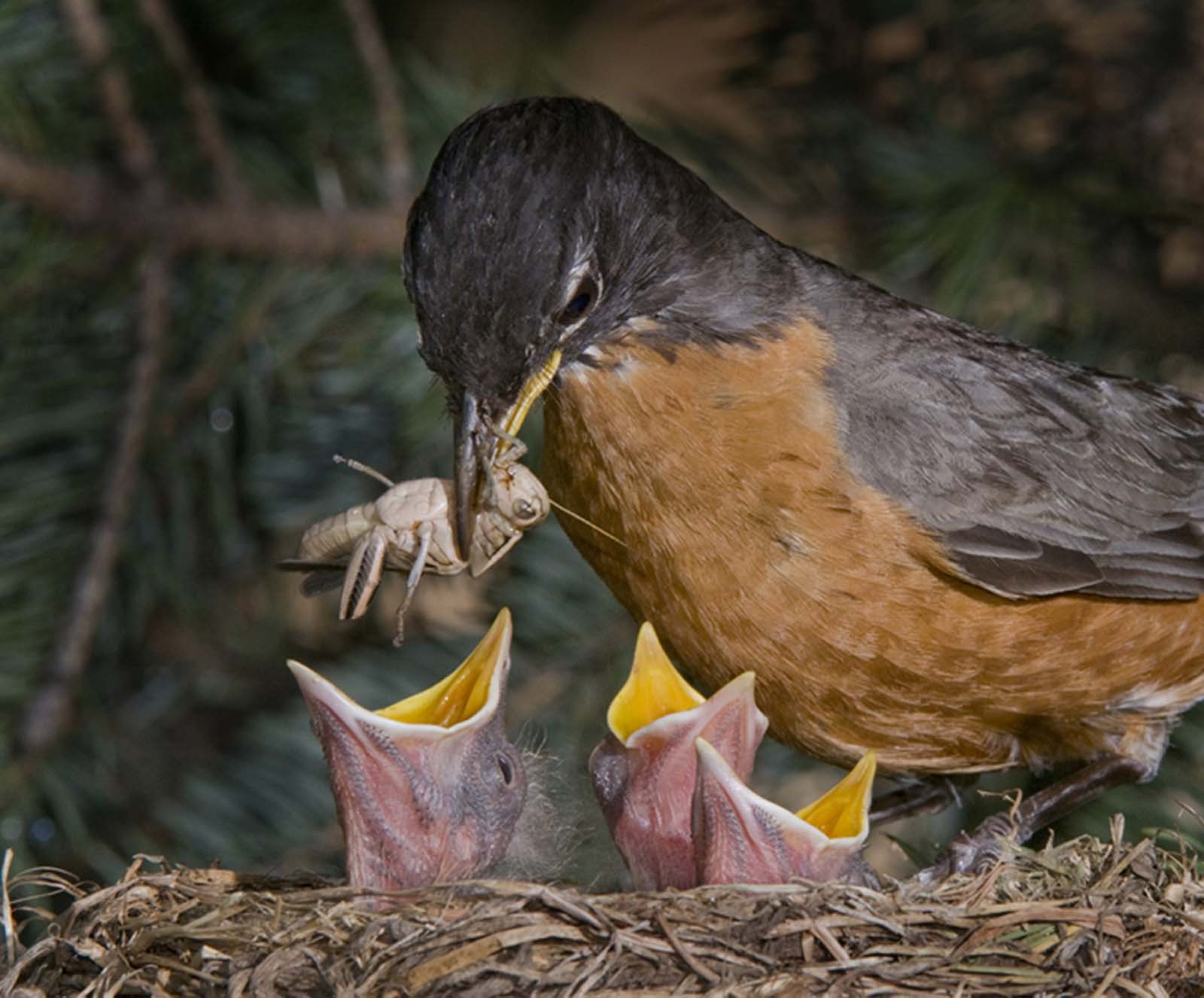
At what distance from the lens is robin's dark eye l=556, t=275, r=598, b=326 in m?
2.55

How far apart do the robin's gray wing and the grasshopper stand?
59 centimetres

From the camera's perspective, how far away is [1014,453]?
10.1ft

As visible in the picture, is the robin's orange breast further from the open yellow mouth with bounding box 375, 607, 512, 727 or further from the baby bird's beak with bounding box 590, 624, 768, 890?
the open yellow mouth with bounding box 375, 607, 512, 727

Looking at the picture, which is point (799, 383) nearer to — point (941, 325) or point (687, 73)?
point (941, 325)

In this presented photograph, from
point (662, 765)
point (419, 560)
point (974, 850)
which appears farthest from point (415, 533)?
point (974, 850)

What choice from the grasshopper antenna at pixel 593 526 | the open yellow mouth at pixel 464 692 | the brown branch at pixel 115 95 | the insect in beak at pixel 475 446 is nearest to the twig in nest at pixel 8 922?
the open yellow mouth at pixel 464 692

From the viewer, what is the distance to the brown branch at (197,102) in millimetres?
3107

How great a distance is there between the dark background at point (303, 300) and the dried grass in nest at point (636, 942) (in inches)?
26.1

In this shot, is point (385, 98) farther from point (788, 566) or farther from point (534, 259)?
point (788, 566)

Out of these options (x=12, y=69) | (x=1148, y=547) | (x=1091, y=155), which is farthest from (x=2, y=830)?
(x=1091, y=155)

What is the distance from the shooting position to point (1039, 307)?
3.41 metres

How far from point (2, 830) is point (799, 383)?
5.19 ft

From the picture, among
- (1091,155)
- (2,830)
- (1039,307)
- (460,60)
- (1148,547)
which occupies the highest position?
(460,60)

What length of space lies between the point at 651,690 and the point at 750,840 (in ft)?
1.29
